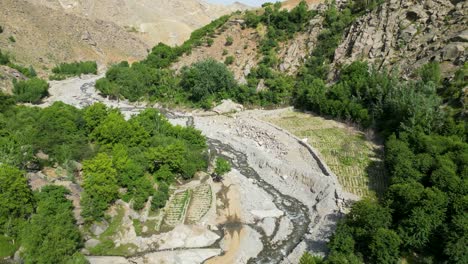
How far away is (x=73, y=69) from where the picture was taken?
109188 mm

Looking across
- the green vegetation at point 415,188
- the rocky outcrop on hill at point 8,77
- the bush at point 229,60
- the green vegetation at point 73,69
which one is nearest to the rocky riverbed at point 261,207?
the green vegetation at point 415,188

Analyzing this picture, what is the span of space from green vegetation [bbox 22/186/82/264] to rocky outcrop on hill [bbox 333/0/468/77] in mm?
47071

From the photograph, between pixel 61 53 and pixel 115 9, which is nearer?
pixel 61 53

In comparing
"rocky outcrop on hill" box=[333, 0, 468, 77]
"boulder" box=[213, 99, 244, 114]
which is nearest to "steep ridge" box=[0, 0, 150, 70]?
"boulder" box=[213, 99, 244, 114]

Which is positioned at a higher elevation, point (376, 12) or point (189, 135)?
point (376, 12)

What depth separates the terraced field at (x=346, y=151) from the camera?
124 ft

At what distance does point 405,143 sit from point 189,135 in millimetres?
24100

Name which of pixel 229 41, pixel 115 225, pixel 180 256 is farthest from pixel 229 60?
pixel 180 256

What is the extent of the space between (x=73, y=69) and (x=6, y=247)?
89951mm

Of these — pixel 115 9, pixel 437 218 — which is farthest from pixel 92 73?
pixel 437 218

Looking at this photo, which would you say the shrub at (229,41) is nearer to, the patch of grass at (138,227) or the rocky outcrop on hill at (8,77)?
the rocky outcrop on hill at (8,77)

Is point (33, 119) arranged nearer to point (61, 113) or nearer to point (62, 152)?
point (61, 113)

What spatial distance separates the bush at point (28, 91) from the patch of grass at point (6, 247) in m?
49.4

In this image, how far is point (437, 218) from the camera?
25422 mm
